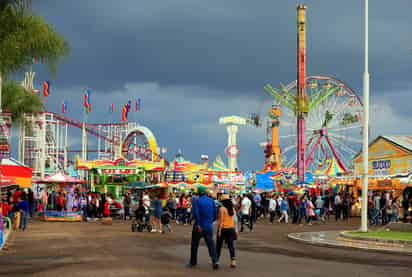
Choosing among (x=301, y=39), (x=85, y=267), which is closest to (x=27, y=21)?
(x=85, y=267)

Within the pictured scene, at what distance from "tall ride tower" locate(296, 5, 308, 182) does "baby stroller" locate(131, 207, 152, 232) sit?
114 feet

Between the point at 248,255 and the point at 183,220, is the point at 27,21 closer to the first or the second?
the point at 248,255

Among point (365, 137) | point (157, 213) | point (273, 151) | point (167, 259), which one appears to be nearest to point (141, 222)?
point (157, 213)

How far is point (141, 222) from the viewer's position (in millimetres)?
24109

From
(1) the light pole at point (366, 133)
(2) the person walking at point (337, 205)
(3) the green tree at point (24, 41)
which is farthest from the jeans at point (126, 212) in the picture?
(3) the green tree at point (24, 41)

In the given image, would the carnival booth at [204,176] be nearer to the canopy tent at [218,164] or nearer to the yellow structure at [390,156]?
the canopy tent at [218,164]

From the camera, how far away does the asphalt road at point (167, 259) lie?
11742 millimetres

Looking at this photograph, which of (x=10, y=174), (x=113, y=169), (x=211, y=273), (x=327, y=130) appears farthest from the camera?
(x=327, y=130)

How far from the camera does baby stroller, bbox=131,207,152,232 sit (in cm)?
2409

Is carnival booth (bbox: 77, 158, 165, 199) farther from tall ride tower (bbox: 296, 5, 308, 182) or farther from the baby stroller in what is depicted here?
the baby stroller

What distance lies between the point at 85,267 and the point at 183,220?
62.9ft

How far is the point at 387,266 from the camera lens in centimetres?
1316


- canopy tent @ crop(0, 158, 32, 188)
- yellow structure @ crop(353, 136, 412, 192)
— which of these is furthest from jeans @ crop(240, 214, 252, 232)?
yellow structure @ crop(353, 136, 412, 192)

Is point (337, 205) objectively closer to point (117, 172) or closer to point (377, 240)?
point (377, 240)
